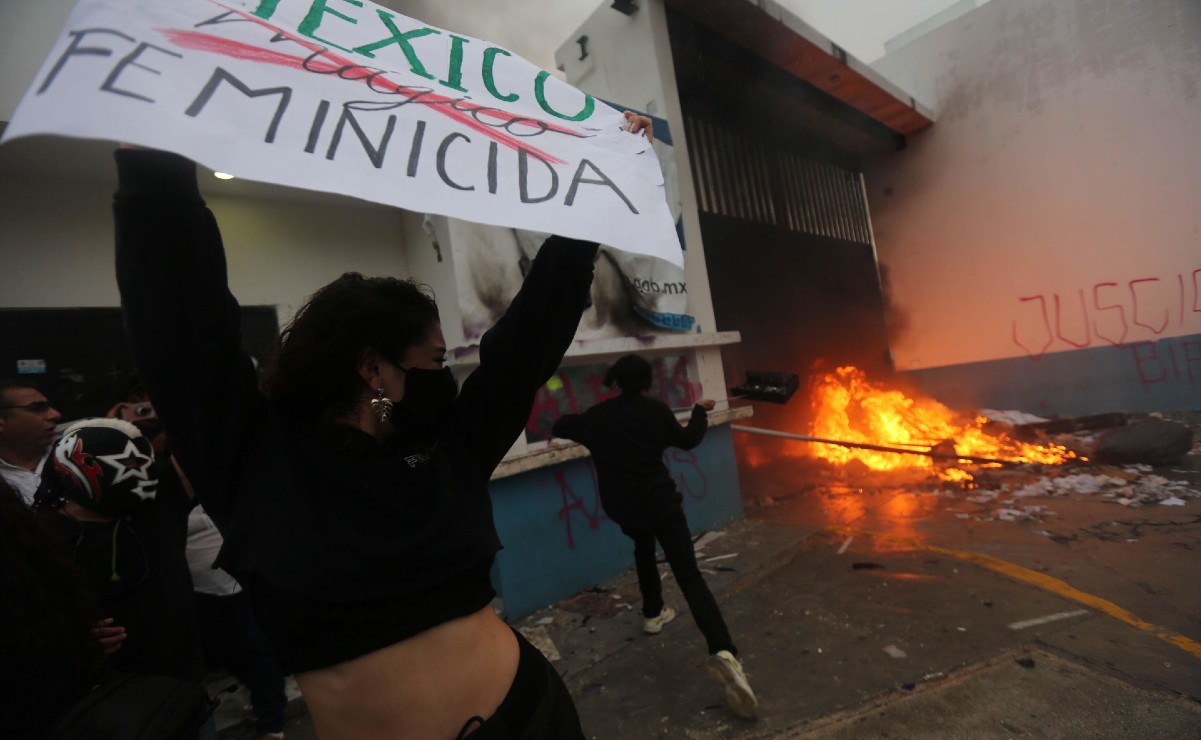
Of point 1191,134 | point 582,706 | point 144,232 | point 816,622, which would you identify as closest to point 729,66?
point 1191,134

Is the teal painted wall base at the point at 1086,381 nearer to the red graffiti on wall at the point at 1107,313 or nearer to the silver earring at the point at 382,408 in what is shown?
the red graffiti on wall at the point at 1107,313

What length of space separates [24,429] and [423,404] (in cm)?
276

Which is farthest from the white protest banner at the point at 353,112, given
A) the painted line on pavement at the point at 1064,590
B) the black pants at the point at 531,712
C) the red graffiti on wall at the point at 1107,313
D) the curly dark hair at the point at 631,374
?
→ the red graffiti on wall at the point at 1107,313

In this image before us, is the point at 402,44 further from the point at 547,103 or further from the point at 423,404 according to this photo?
the point at 423,404

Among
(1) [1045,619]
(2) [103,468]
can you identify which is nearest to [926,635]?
(1) [1045,619]

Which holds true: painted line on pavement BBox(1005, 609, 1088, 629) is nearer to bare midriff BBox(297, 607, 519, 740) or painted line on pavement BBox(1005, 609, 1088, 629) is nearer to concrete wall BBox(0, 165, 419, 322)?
bare midriff BBox(297, 607, 519, 740)

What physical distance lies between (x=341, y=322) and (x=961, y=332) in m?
11.1

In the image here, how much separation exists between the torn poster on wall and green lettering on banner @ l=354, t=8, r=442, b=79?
2800 mm

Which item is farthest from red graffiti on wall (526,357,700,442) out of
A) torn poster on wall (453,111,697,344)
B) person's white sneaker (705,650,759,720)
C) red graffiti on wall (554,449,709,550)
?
person's white sneaker (705,650,759,720)

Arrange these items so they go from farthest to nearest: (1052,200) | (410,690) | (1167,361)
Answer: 1. (1052,200)
2. (1167,361)
3. (410,690)

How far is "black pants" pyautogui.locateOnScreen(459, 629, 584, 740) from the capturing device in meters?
1.11

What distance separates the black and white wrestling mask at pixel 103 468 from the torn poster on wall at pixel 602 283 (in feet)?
8.26

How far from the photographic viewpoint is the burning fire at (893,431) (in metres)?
7.62

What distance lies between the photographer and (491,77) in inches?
64.6
